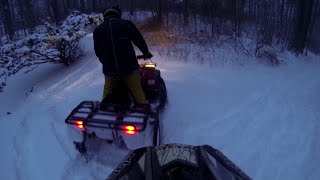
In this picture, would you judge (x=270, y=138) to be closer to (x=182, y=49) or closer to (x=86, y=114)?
(x=86, y=114)

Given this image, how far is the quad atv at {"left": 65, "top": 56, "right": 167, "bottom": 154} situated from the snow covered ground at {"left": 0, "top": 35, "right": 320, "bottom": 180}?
486mm

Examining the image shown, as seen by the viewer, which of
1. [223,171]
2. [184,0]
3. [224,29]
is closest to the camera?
[223,171]

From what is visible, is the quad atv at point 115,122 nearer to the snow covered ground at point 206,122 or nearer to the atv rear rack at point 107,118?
the atv rear rack at point 107,118

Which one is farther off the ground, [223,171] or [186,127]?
[223,171]

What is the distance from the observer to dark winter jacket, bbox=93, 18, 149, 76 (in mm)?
4496

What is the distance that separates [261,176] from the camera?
431cm

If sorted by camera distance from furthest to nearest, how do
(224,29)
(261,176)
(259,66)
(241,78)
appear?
(224,29) → (259,66) → (241,78) → (261,176)

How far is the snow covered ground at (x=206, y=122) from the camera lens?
4.62 m

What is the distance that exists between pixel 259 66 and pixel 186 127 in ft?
15.8

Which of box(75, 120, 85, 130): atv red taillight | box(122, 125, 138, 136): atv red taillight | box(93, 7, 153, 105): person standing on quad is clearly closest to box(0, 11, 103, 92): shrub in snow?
box(93, 7, 153, 105): person standing on quad

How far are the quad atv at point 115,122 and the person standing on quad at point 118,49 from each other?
0.55ft

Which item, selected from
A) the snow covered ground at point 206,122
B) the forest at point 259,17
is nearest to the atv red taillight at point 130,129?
the snow covered ground at point 206,122

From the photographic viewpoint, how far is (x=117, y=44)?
179 inches

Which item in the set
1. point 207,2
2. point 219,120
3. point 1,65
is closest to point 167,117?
point 219,120
